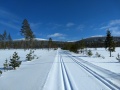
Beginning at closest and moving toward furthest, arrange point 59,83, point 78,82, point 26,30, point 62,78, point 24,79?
point 59,83 → point 78,82 → point 62,78 → point 24,79 → point 26,30

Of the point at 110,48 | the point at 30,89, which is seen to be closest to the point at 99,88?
the point at 30,89

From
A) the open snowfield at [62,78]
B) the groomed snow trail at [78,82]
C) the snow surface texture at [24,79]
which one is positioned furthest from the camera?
the snow surface texture at [24,79]

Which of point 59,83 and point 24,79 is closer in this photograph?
point 59,83

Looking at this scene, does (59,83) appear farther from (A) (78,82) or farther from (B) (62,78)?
(B) (62,78)

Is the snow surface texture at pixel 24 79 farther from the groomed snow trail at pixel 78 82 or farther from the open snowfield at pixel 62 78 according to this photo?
the groomed snow trail at pixel 78 82

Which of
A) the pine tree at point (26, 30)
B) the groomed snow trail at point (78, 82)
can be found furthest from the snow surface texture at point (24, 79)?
the pine tree at point (26, 30)

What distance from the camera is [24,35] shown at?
54531 millimetres

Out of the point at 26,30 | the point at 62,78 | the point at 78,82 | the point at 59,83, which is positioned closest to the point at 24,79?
the point at 62,78

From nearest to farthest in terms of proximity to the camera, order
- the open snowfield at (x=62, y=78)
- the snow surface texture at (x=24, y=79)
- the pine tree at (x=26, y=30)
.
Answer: the open snowfield at (x=62, y=78) < the snow surface texture at (x=24, y=79) < the pine tree at (x=26, y=30)

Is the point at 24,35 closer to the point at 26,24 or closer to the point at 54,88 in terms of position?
the point at 26,24

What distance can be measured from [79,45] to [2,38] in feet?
171

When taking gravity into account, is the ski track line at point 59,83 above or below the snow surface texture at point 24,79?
above

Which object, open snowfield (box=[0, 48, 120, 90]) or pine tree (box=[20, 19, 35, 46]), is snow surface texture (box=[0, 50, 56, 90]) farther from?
pine tree (box=[20, 19, 35, 46])

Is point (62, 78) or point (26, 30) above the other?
point (26, 30)
